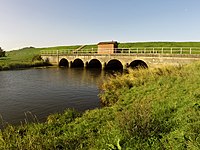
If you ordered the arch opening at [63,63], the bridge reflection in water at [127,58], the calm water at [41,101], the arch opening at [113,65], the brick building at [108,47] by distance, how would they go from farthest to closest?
1. the arch opening at [63,63]
2. the brick building at [108,47]
3. the arch opening at [113,65]
4. the bridge reflection in water at [127,58]
5. the calm water at [41,101]

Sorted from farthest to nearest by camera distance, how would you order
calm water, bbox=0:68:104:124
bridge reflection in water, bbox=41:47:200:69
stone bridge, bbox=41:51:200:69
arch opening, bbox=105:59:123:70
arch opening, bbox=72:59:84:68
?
arch opening, bbox=72:59:84:68 < arch opening, bbox=105:59:123:70 < bridge reflection in water, bbox=41:47:200:69 < stone bridge, bbox=41:51:200:69 < calm water, bbox=0:68:104:124

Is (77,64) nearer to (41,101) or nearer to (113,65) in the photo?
(113,65)

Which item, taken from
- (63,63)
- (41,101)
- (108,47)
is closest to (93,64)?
(108,47)

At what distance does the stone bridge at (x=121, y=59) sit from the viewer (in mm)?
30241

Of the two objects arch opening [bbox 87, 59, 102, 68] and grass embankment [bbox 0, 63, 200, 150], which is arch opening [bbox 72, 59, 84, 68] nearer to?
arch opening [bbox 87, 59, 102, 68]

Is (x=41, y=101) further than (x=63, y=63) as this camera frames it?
No

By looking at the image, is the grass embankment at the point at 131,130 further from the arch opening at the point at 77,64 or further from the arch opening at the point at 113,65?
the arch opening at the point at 77,64

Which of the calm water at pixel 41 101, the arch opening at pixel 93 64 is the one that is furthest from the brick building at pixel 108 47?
the calm water at pixel 41 101

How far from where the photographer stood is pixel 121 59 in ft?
126

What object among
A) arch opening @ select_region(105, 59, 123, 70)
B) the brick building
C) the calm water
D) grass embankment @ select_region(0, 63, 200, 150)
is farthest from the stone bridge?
grass embankment @ select_region(0, 63, 200, 150)

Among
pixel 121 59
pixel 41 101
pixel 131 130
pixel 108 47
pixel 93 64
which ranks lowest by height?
pixel 41 101

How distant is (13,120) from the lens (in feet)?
41.8

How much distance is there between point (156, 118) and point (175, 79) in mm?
8227

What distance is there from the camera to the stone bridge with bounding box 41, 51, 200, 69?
1191 inches
